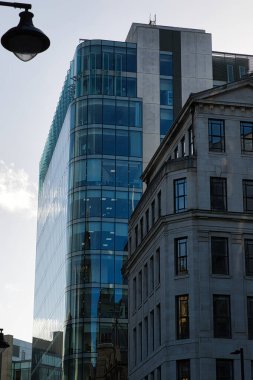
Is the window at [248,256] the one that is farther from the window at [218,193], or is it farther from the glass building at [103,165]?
the glass building at [103,165]

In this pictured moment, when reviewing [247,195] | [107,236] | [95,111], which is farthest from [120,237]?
[247,195]

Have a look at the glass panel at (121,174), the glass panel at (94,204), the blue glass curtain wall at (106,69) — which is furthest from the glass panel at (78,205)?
the blue glass curtain wall at (106,69)

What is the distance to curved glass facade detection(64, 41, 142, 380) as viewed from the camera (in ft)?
304

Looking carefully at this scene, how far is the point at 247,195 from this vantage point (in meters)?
59.3

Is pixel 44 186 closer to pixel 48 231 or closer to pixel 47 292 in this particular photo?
pixel 48 231

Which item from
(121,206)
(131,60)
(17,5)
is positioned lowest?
(17,5)

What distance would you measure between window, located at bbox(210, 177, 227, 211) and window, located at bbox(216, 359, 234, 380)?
10717mm

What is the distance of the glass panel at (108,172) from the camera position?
319 feet

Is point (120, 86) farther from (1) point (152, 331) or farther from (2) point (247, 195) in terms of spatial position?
(1) point (152, 331)

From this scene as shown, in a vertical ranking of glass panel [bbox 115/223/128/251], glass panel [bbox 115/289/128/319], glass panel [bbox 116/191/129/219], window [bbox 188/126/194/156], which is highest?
glass panel [bbox 116/191/129/219]

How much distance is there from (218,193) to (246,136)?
4934mm

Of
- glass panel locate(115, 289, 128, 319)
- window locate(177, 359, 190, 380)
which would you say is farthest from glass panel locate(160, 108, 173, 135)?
window locate(177, 359, 190, 380)

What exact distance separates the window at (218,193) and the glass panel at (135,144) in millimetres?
39869

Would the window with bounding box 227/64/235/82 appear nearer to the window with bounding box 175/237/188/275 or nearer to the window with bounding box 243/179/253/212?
the window with bounding box 243/179/253/212
